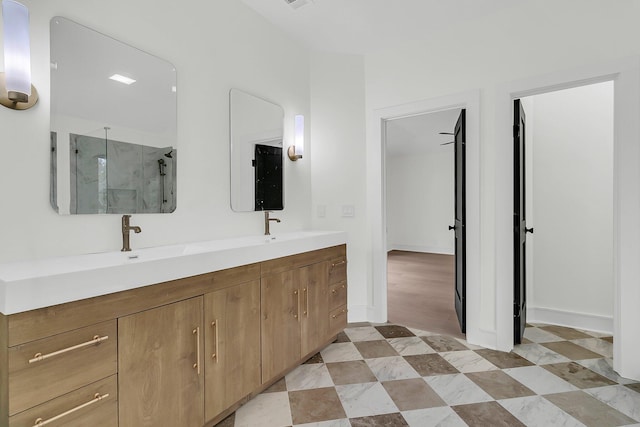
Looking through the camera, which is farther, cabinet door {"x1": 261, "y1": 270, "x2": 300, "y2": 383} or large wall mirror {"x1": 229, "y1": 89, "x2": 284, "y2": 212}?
large wall mirror {"x1": 229, "y1": 89, "x2": 284, "y2": 212}

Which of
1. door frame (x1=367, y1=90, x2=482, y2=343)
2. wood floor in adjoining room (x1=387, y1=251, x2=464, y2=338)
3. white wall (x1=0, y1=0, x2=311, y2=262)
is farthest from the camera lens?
wood floor in adjoining room (x1=387, y1=251, x2=464, y2=338)

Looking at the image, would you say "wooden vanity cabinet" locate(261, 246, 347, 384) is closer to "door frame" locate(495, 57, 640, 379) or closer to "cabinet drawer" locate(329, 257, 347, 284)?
"cabinet drawer" locate(329, 257, 347, 284)

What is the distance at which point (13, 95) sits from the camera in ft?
4.05

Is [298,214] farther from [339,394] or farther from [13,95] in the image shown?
[13,95]

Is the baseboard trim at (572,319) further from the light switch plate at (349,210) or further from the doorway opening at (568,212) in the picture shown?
the light switch plate at (349,210)

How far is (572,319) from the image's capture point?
9.58 ft

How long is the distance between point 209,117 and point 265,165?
0.61 meters

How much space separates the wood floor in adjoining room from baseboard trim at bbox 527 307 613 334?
757 mm

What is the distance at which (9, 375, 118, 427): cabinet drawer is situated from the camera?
0.98 meters

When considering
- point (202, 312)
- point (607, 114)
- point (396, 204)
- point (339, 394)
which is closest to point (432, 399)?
point (339, 394)

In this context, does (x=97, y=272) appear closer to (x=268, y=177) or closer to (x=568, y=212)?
(x=268, y=177)

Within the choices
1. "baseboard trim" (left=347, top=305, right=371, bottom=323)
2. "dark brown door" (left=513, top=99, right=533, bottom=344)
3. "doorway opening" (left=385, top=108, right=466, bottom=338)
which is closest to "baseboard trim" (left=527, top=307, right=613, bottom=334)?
"dark brown door" (left=513, top=99, right=533, bottom=344)

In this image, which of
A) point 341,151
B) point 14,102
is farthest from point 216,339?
point 341,151

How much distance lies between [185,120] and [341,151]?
1.59 m
